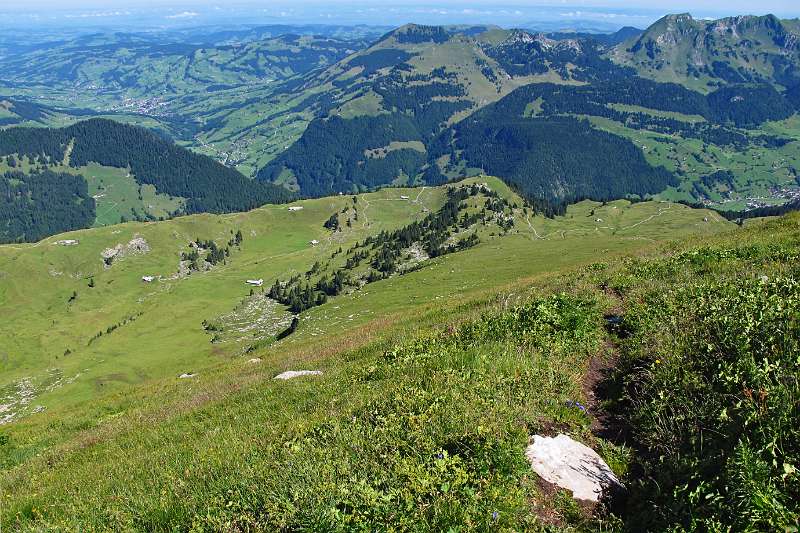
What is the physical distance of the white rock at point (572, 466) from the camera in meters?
7.39

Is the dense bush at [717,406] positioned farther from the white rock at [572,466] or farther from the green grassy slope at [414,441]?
the white rock at [572,466]

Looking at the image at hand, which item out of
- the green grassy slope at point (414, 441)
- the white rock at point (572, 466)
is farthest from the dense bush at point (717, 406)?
the white rock at point (572, 466)

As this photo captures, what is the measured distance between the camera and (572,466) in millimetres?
7742

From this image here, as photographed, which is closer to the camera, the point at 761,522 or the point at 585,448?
the point at 761,522

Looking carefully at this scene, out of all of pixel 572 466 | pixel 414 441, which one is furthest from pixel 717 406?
pixel 414 441

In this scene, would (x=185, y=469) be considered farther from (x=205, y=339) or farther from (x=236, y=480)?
(x=205, y=339)

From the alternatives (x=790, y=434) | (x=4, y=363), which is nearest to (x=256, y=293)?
(x=4, y=363)

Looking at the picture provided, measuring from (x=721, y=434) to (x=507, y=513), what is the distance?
327 cm

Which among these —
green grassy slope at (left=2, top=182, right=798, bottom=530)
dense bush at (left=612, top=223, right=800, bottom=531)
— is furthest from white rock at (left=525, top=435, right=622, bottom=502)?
dense bush at (left=612, top=223, right=800, bottom=531)

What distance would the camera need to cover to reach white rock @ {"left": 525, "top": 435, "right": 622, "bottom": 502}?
739 centimetres

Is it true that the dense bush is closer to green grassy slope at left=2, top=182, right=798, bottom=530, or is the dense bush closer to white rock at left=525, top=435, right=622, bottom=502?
green grassy slope at left=2, top=182, right=798, bottom=530

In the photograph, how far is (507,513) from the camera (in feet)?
21.3

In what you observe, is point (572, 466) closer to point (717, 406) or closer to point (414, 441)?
point (717, 406)

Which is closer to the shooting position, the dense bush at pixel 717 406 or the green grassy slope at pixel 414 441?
the dense bush at pixel 717 406
